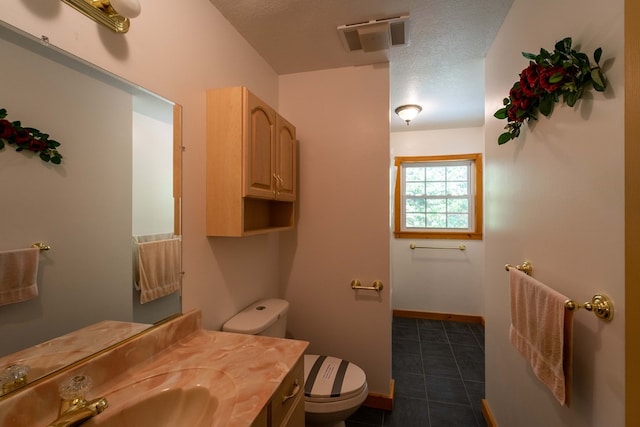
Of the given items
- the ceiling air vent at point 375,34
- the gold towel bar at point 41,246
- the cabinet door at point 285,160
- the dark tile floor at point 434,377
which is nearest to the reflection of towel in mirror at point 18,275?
the gold towel bar at point 41,246

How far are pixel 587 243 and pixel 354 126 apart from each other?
1.43m

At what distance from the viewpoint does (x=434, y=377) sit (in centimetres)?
224

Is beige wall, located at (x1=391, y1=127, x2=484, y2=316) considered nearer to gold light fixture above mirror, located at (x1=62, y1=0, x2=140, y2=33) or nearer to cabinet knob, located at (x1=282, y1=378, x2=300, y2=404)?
cabinet knob, located at (x1=282, y1=378, x2=300, y2=404)

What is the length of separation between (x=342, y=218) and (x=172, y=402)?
4.58ft

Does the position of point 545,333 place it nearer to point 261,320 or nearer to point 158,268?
point 261,320

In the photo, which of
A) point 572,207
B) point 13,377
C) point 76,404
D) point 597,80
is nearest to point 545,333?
point 572,207

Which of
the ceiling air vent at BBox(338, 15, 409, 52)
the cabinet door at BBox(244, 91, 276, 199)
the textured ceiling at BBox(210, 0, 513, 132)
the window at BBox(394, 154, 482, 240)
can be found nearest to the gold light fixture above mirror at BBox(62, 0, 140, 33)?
the cabinet door at BBox(244, 91, 276, 199)

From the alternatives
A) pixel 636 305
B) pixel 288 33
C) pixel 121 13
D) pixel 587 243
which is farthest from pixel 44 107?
pixel 587 243

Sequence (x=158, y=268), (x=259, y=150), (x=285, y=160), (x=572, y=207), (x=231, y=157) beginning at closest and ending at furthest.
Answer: (x=572, y=207) → (x=158, y=268) → (x=231, y=157) → (x=259, y=150) → (x=285, y=160)

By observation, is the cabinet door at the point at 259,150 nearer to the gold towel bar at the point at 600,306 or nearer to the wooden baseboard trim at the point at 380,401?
the gold towel bar at the point at 600,306

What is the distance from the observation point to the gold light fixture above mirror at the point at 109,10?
0.79 metres

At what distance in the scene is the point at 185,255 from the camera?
3.87 ft

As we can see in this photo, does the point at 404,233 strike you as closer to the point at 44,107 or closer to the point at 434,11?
the point at 434,11

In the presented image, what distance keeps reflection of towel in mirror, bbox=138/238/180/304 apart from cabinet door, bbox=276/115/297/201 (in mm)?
631
